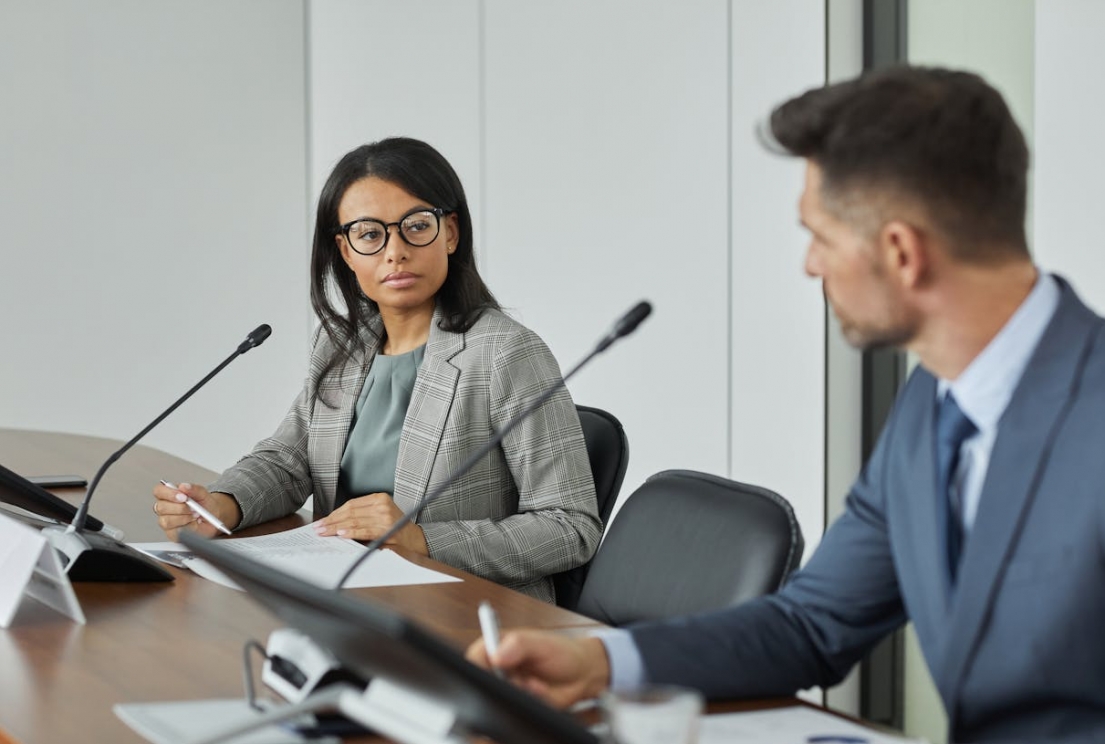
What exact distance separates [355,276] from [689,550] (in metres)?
1.24

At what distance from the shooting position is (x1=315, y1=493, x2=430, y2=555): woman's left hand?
2312 mm

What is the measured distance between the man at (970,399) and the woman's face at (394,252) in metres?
1.34

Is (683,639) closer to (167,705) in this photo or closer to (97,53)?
(167,705)

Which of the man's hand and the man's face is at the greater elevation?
the man's face

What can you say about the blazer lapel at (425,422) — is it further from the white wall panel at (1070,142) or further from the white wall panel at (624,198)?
the white wall panel at (624,198)

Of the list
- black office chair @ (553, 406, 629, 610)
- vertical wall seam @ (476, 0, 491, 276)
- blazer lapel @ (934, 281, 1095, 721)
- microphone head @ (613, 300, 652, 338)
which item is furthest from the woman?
vertical wall seam @ (476, 0, 491, 276)

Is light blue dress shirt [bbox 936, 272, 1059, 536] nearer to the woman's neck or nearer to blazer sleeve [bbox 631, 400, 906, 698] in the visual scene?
blazer sleeve [bbox 631, 400, 906, 698]

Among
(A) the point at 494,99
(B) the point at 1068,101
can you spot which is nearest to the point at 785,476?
(B) the point at 1068,101

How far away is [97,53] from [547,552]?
15.0 ft

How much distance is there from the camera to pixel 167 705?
55.7 inches

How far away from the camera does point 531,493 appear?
2496 mm

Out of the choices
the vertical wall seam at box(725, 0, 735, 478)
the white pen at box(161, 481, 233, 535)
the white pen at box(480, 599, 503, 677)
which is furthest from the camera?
the vertical wall seam at box(725, 0, 735, 478)

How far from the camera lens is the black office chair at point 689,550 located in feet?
6.00

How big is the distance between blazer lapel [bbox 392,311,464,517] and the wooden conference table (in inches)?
13.0
